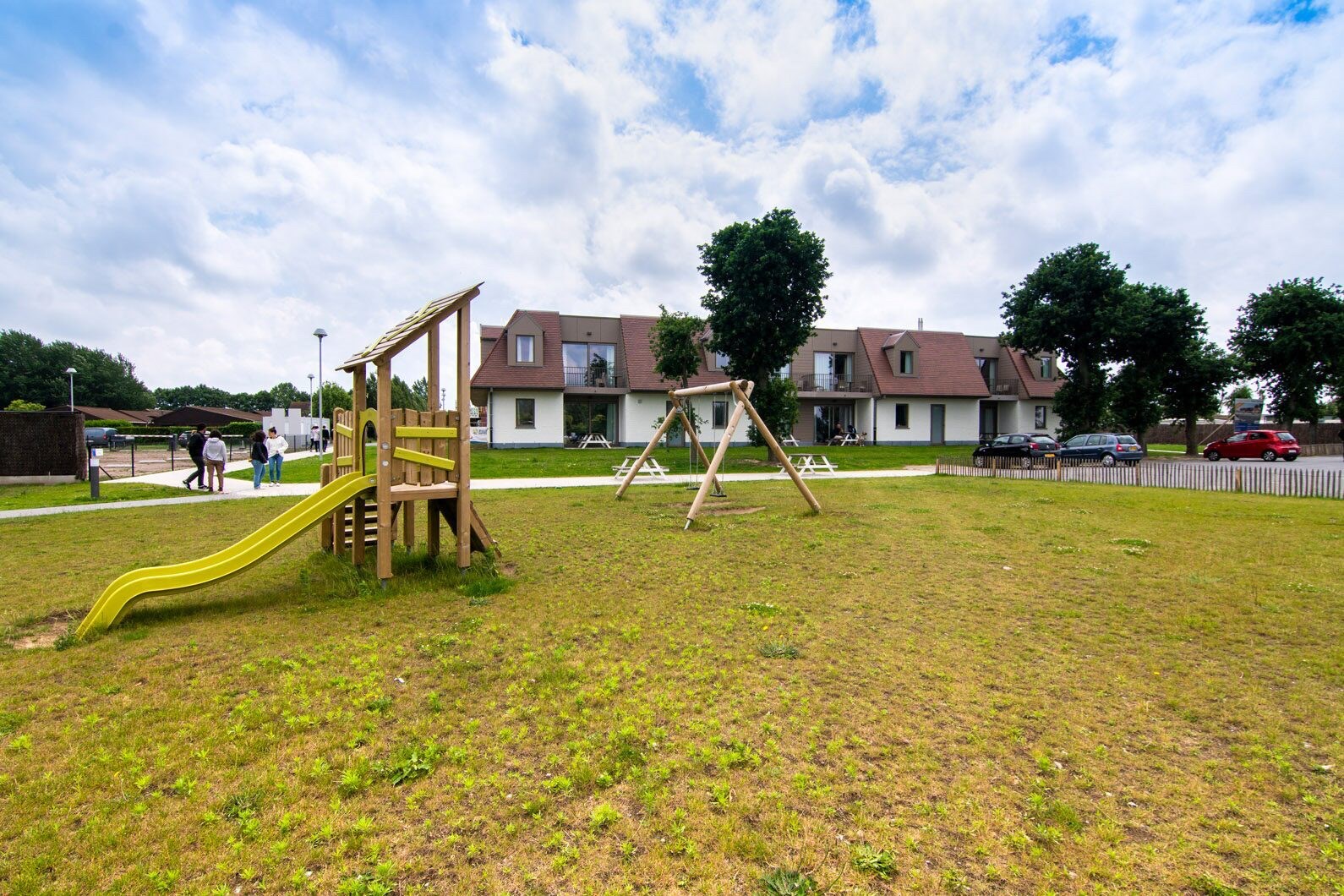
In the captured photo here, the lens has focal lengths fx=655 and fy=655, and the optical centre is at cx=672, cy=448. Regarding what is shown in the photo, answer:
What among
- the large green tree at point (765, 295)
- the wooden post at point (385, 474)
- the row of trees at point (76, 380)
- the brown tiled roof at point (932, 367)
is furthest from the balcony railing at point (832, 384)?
the row of trees at point (76, 380)

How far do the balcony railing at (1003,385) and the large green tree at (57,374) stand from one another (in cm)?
9782

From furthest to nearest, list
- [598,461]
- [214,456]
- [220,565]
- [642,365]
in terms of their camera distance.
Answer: [642,365], [598,461], [214,456], [220,565]

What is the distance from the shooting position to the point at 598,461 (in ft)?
90.8

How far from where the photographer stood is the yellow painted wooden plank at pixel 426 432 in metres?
7.14

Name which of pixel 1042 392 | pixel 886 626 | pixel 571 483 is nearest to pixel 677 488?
pixel 571 483

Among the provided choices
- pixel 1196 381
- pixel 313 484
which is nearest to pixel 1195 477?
pixel 1196 381

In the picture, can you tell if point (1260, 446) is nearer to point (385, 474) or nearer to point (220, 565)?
point (385, 474)

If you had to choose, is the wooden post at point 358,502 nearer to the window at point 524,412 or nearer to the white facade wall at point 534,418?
the white facade wall at point 534,418

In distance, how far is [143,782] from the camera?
3223mm

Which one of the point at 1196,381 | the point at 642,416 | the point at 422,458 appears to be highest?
the point at 1196,381

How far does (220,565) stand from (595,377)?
3107 cm

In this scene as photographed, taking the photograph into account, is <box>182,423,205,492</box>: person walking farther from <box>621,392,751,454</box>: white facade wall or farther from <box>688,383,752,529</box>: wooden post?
<box>621,392,751,454</box>: white facade wall

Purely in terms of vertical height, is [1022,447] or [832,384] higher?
[832,384]

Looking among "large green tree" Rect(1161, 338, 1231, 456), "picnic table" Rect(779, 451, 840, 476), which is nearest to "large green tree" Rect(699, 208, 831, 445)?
"picnic table" Rect(779, 451, 840, 476)
